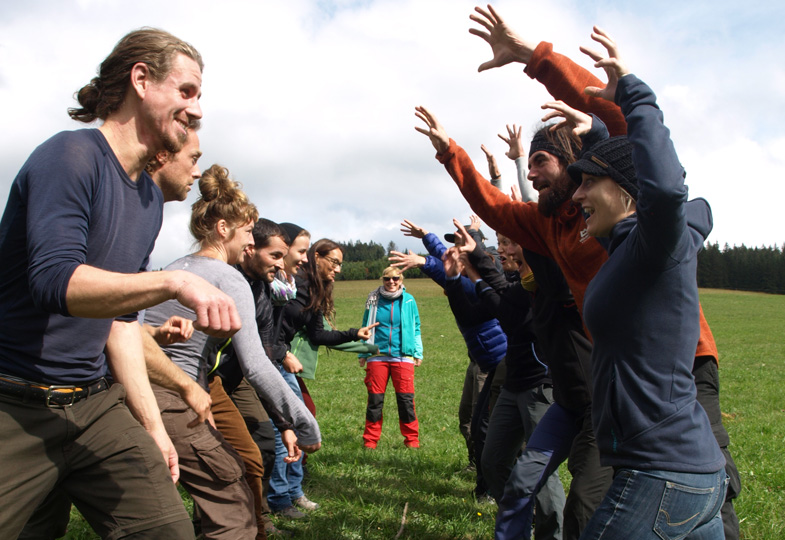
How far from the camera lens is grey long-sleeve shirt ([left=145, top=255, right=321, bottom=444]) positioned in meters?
3.07

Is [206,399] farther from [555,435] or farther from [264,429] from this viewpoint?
[555,435]

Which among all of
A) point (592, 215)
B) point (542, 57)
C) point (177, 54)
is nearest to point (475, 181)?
point (542, 57)

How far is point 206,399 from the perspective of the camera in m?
3.03

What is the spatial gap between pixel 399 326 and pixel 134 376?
6.13 metres

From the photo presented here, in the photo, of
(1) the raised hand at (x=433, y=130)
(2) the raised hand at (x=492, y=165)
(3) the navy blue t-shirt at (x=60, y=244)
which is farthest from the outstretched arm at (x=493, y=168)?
(3) the navy blue t-shirt at (x=60, y=244)

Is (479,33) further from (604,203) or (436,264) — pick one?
(436,264)

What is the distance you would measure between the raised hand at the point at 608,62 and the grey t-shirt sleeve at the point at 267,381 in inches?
79.2

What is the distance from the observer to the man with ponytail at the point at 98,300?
1.78 meters

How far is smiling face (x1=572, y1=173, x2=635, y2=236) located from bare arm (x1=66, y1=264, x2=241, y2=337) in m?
1.51

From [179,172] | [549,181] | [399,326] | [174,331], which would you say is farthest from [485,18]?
[399,326]

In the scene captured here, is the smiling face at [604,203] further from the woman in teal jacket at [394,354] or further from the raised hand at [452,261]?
the woman in teal jacket at [394,354]

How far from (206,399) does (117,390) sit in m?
0.64

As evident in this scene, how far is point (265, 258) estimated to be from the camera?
4.71m

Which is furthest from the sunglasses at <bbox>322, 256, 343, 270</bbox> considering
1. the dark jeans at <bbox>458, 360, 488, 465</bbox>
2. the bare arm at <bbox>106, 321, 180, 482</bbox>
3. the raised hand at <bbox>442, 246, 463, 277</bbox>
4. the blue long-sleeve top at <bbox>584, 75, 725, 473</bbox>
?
the blue long-sleeve top at <bbox>584, 75, 725, 473</bbox>
